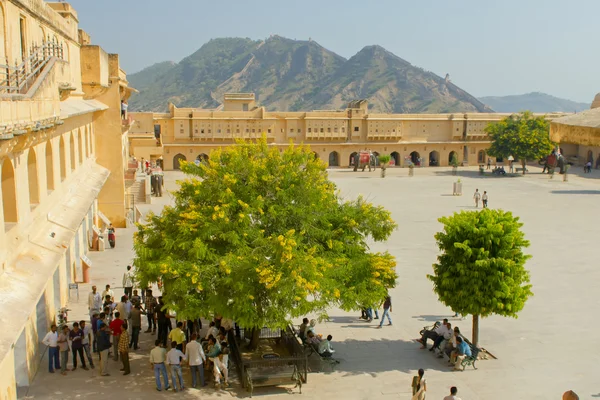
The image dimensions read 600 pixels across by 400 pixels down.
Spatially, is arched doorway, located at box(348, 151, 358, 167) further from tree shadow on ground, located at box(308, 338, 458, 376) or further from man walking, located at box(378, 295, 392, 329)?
tree shadow on ground, located at box(308, 338, 458, 376)

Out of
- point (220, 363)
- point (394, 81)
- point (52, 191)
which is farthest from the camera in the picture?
point (394, 81)

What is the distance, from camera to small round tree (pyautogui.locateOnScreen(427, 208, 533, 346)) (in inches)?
476

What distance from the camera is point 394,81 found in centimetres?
18988

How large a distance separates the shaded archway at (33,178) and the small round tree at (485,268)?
332 inches

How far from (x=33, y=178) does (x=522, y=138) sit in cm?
4464

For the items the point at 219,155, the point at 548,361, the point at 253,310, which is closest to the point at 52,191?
the point at 219,155

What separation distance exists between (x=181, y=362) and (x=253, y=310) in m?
1.86

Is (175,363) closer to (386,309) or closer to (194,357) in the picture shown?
(194,357)

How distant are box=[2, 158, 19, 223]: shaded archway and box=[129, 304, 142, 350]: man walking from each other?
3.59 meters

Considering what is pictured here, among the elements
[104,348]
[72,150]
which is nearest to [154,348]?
[104,348]

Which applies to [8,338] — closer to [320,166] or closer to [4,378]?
[4,378]

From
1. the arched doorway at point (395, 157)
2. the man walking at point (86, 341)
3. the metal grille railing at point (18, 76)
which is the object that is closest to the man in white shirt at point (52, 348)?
the man walking at point (86, 341)

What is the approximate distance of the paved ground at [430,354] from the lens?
11039mm

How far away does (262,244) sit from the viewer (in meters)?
10.7
